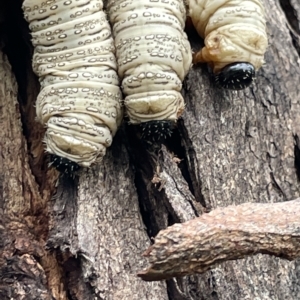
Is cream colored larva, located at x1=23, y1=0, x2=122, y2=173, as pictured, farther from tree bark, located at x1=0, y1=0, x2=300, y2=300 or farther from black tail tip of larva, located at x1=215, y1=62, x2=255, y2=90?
black tail tip of larva, located at x1=215, y1=62, x2=255, y2=90

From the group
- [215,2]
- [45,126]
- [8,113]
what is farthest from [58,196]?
[215,2]

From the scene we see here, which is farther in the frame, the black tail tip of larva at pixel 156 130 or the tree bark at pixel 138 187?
the black tail tip of larva at pixel 156 130

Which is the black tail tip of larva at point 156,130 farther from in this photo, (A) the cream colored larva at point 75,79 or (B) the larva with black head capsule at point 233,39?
(B) the larva with black head capsule at point 233,39

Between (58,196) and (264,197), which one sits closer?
(58,196)

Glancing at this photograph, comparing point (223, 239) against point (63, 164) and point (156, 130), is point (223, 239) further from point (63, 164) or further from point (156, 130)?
point (63, 164)

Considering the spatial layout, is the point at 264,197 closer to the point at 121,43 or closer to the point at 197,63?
the point at 197,63

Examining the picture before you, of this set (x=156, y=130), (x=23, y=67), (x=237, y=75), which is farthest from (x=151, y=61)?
(x=23, y=67)

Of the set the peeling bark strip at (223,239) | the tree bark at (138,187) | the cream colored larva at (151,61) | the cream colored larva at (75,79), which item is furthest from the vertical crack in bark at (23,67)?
the peeling bark strip at (223,239)

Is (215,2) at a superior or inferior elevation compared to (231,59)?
superior
